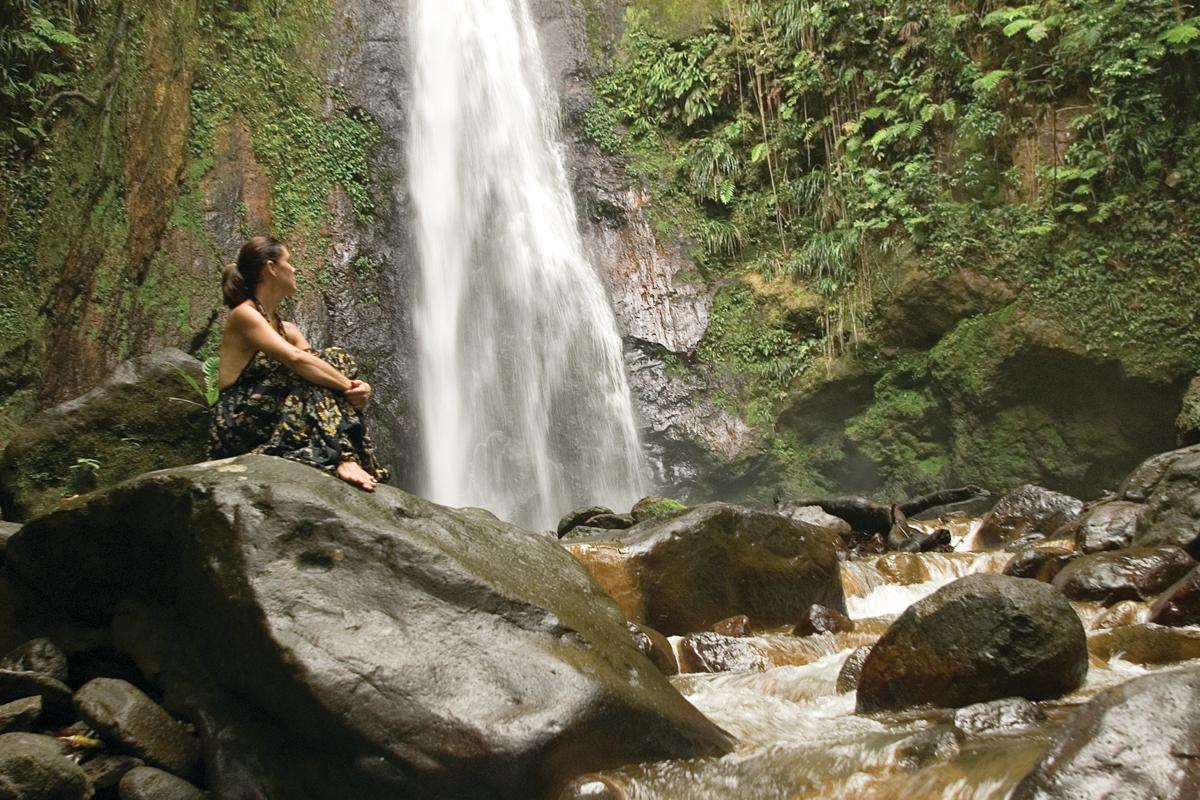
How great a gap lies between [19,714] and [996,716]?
3.58m

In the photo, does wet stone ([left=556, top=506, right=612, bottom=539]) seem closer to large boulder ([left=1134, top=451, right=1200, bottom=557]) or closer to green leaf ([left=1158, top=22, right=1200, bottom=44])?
large boulder ([left=1134, top=451, right=1200, bottom=557])

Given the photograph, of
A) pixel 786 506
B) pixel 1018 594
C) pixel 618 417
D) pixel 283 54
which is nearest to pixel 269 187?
pixel 283 54

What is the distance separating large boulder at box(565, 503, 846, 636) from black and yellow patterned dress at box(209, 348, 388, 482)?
6.86 ft

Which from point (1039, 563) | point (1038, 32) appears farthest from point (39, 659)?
point (1038, 32)

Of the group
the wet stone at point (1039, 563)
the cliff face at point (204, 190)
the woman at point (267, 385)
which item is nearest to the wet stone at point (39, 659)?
the woman at point (267, 385)

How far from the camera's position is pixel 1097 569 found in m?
5.44

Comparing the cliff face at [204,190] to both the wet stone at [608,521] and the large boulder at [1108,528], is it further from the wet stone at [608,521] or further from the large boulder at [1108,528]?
the large boulder at [1108,528]

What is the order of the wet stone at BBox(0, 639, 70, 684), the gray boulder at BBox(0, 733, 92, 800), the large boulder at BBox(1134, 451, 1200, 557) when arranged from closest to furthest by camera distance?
the gray boulder at BBox(0, 733, 92, 800), the wet stone at BBox(0, 639, 70, 684), the large boulder at BBox(1134, 451, 1200, 557)

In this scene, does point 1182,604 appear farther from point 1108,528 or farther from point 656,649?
point 656,649

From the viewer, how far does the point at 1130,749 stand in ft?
7.96

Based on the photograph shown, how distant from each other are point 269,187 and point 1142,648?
1074 cm

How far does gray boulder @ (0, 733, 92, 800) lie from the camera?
2.84 metres

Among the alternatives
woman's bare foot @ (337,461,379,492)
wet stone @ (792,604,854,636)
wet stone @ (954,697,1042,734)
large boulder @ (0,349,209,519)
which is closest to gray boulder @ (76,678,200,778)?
woman's bare foot @ (337,461,379,492)

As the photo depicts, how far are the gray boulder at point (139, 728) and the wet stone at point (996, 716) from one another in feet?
9.30
